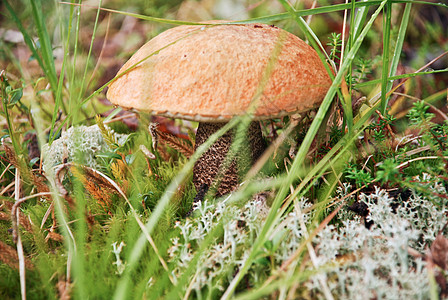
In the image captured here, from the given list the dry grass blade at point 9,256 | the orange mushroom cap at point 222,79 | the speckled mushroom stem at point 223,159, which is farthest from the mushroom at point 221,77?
the dry grass blade at point 9,256

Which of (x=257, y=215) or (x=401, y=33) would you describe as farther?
(x=401, y=33)

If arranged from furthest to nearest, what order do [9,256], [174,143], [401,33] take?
[174,143]
[401,33]
[9,256]

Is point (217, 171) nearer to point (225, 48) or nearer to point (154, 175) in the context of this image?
point (154, 175)

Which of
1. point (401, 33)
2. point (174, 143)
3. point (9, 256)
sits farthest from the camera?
point (174, 143)

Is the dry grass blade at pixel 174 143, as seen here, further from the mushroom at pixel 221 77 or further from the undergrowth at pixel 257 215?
the mushroom at pixel 221 77

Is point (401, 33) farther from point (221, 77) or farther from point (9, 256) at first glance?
point (9, 256)

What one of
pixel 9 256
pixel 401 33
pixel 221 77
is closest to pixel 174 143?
pixel 221 77

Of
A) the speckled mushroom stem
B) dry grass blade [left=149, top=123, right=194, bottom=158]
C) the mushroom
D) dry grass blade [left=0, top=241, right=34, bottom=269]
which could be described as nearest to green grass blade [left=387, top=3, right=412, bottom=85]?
the mushroom

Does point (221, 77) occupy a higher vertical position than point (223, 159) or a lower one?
higher

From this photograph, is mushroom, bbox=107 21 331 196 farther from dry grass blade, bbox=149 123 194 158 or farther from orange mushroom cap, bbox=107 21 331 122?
dry grass blade, bbox=149 123 194 158
